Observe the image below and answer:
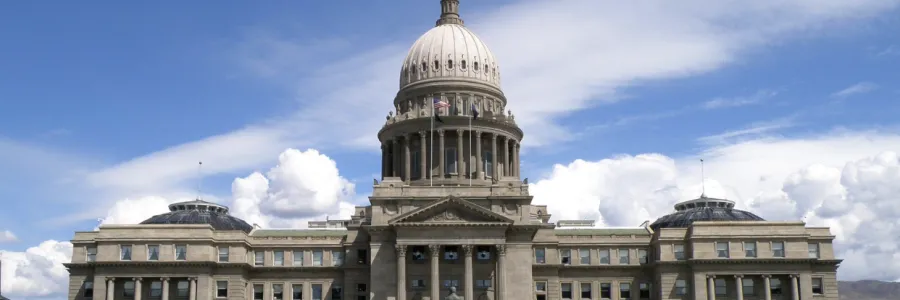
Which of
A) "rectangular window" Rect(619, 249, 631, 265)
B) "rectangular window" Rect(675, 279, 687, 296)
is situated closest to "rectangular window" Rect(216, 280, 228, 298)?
"rectangular window" Rect(619, 249, 631, 265)

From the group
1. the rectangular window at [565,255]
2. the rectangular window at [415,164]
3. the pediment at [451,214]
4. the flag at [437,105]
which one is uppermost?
the flag at [437,105]

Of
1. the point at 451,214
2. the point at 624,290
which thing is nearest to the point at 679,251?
the point at 624,290

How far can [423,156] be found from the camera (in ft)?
393

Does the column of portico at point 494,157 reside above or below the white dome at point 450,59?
below

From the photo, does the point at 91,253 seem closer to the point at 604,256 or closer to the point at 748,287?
the point at 604,256

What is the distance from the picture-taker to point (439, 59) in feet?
420

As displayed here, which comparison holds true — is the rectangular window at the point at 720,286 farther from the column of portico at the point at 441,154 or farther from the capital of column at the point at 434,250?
the column of portico at the point at 441,154

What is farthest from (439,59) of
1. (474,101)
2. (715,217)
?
(715,217)

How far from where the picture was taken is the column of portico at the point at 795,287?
10434 centimetres

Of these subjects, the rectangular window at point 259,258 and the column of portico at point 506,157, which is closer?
the rectangular window at point 259,258

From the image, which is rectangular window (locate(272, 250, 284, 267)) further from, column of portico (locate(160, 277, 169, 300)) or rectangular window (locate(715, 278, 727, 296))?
rectangular window (locate(715, 278, 727, 296))

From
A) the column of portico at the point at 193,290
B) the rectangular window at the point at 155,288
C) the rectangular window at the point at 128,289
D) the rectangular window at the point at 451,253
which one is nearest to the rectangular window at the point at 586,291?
the rectangular window at the point at 451,253

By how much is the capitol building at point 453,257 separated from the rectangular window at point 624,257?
0.14 metres

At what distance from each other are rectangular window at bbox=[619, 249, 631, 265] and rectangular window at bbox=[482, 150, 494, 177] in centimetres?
1888
